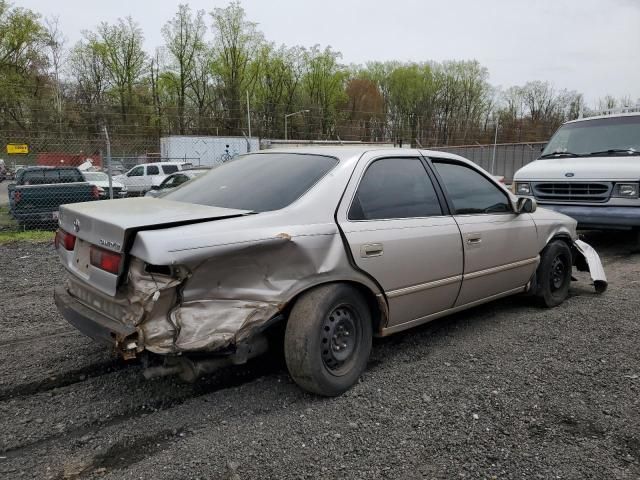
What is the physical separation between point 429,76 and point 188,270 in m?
59.6

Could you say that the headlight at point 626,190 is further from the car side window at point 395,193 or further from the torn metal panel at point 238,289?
the torn metal panel at point 238,289

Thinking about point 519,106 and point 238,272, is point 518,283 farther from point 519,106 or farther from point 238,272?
point 519,106

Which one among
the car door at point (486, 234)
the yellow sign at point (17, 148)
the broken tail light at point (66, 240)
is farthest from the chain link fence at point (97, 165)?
the broken tail light at point (66, 240)

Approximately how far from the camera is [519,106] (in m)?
52.6

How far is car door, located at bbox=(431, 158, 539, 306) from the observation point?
4.07 m

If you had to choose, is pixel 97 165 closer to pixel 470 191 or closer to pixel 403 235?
pixel 470 191

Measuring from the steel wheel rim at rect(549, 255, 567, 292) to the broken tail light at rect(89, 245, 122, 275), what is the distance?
4107 mm

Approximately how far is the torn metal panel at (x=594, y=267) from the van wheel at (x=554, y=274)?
28 centimetres

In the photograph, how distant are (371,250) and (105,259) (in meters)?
1.62

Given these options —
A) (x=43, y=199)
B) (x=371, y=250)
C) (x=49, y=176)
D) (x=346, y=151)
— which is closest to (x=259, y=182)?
→ (x=346, y=151)

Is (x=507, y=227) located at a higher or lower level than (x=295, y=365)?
higher

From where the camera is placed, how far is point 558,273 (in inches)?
203

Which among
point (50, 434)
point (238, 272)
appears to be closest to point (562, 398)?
point (238, 272)

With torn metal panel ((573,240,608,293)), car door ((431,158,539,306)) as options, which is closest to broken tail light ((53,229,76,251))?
car door ((431,158,539,306))
